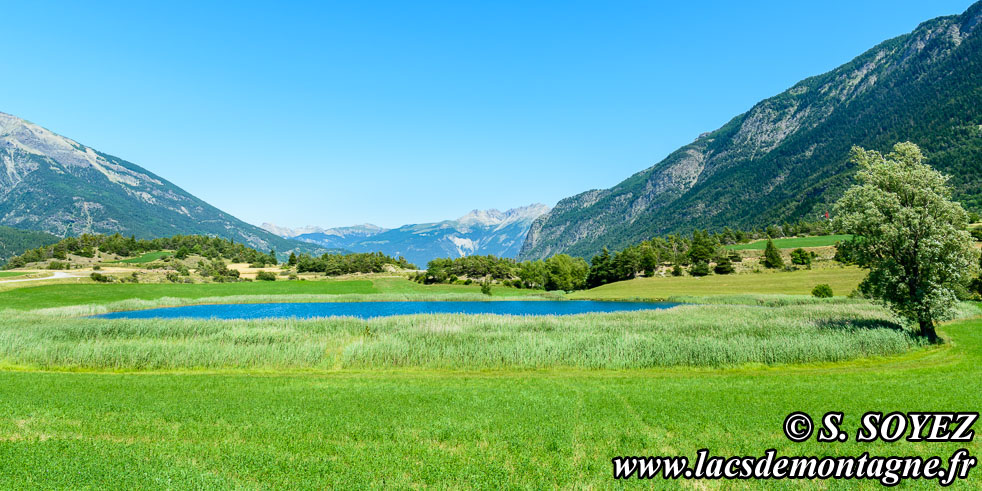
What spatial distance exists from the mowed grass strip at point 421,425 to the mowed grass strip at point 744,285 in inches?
2152

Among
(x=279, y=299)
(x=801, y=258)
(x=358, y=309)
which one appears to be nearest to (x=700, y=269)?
(x=801, y=258)

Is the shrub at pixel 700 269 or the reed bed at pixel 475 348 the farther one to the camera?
the shrub at pixel 700 269

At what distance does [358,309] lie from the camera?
2677 inches

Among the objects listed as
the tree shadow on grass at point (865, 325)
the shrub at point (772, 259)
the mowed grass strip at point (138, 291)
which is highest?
the shrub at point (772, 259)

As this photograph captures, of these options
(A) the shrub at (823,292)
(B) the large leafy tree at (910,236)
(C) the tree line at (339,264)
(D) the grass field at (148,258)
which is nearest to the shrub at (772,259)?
(A) the shrub at (823,292)

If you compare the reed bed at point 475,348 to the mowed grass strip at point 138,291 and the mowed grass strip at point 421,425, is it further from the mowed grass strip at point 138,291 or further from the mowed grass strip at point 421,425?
the mowed grass strip at point 138,291

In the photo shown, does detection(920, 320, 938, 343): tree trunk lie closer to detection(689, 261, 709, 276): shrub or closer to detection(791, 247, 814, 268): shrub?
detection(791, 247, 814, 268): shrub

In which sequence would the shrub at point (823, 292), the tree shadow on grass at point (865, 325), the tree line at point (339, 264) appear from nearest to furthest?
the tree shadow on grass at point (865, 325)
the shrub at point (823, 292)
the tree line at point (339, 264)

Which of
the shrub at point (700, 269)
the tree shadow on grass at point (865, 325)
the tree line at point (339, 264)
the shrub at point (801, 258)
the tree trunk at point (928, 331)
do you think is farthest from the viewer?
the tree line at point (339, 264)

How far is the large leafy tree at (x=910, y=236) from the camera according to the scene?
2422 centimetres

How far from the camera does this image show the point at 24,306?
56.4 m

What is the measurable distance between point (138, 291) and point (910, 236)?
98.9 meters

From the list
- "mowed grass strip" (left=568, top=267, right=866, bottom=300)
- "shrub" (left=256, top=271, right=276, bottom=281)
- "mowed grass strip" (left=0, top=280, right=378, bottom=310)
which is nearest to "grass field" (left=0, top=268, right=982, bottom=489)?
"mowed grass strip" (left=568, top=267, right=866, bottom=300)

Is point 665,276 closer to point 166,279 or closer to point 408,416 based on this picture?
point 408,416
